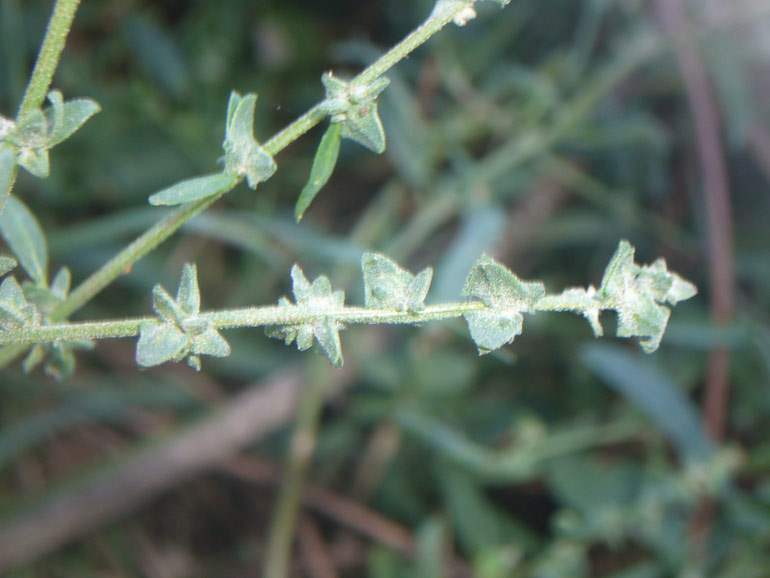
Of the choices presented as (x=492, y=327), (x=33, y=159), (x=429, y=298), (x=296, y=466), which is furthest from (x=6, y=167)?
(x=296, y=466)

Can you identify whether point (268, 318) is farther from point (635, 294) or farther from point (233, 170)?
point (635, 294)

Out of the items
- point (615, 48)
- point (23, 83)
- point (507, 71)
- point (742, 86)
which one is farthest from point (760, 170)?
point (23, 83)

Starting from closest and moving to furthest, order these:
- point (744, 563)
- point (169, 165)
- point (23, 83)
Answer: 1. point (744, 563)
2. point (23, 83)
3. point (169, 165)

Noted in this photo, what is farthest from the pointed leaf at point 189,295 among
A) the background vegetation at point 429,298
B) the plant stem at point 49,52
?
the background vegetation at point 429,298

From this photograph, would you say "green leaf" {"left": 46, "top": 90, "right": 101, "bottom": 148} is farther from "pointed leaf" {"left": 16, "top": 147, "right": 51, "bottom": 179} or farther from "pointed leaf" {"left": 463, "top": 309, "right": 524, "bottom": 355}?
"pointed leaf" {"left": 463, "top": 309, "right": 524, "bottom": 355}

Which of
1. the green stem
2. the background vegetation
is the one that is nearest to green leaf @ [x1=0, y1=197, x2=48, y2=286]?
the background vegetation

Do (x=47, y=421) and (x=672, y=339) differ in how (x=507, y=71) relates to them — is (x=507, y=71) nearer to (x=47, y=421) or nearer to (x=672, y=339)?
(x=672, y=339)

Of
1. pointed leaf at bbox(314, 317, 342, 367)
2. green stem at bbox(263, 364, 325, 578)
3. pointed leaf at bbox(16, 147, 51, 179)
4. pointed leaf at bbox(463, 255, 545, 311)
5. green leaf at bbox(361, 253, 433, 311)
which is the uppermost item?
green stem at bbox(263, 364, 325, 578)
